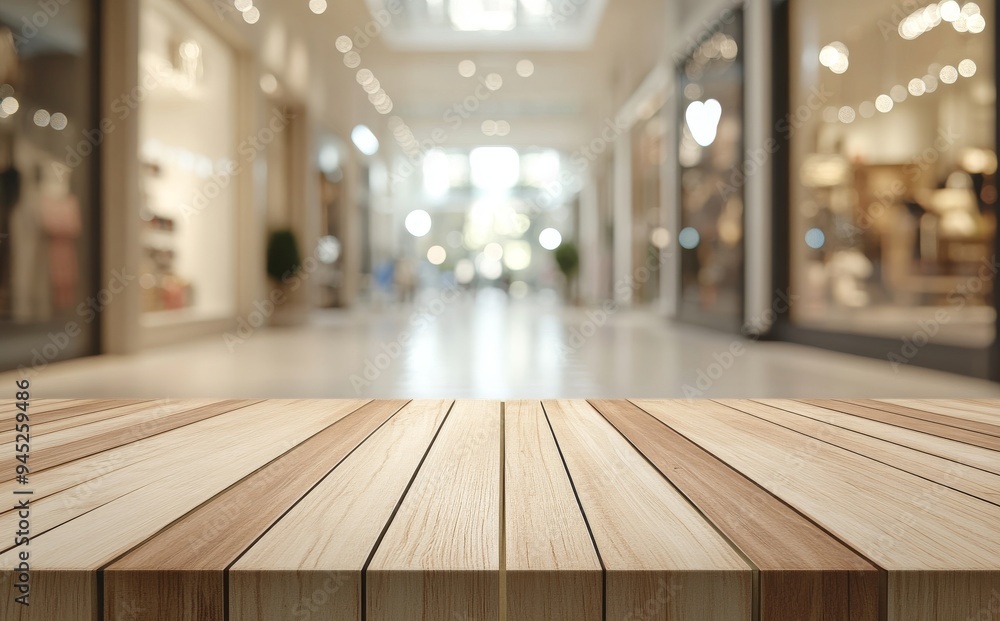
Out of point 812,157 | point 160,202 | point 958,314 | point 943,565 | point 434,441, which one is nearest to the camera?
point 943,565

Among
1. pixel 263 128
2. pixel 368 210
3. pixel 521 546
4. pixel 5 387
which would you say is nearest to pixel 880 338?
pixel 521 546

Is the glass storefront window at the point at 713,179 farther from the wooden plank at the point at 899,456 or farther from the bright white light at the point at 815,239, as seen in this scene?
the wooden plank at the point at 899,456

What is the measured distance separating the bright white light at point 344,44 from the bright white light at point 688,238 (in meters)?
5.28

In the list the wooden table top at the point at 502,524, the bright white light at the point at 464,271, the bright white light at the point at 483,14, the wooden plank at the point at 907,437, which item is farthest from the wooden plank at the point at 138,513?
the bright white light at the point at 464,271

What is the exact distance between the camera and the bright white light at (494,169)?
844 inches

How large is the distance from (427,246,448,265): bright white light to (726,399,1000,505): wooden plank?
75.0 ft

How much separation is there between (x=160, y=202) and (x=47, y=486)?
4601 mm

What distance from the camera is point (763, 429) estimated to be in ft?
5.79

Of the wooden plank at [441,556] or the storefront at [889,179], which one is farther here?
the storefront at [889,179]

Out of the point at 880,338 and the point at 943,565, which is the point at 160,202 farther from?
the point at 943,565

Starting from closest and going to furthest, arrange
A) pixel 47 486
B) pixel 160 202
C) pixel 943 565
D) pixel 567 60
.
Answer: pixel 943 565
pixel 47 486
pixel 160 202
pixel 567 60

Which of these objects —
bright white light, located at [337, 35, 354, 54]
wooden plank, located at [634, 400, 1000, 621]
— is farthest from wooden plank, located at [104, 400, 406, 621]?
bright white light, located at [337, 35, 354, 54]

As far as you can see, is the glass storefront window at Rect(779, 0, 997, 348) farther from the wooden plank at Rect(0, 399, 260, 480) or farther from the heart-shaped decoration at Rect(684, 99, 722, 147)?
the wooden plank at Rect(0, 399, 260, 480)

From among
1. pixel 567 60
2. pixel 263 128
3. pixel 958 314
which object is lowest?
pixel 958 314
